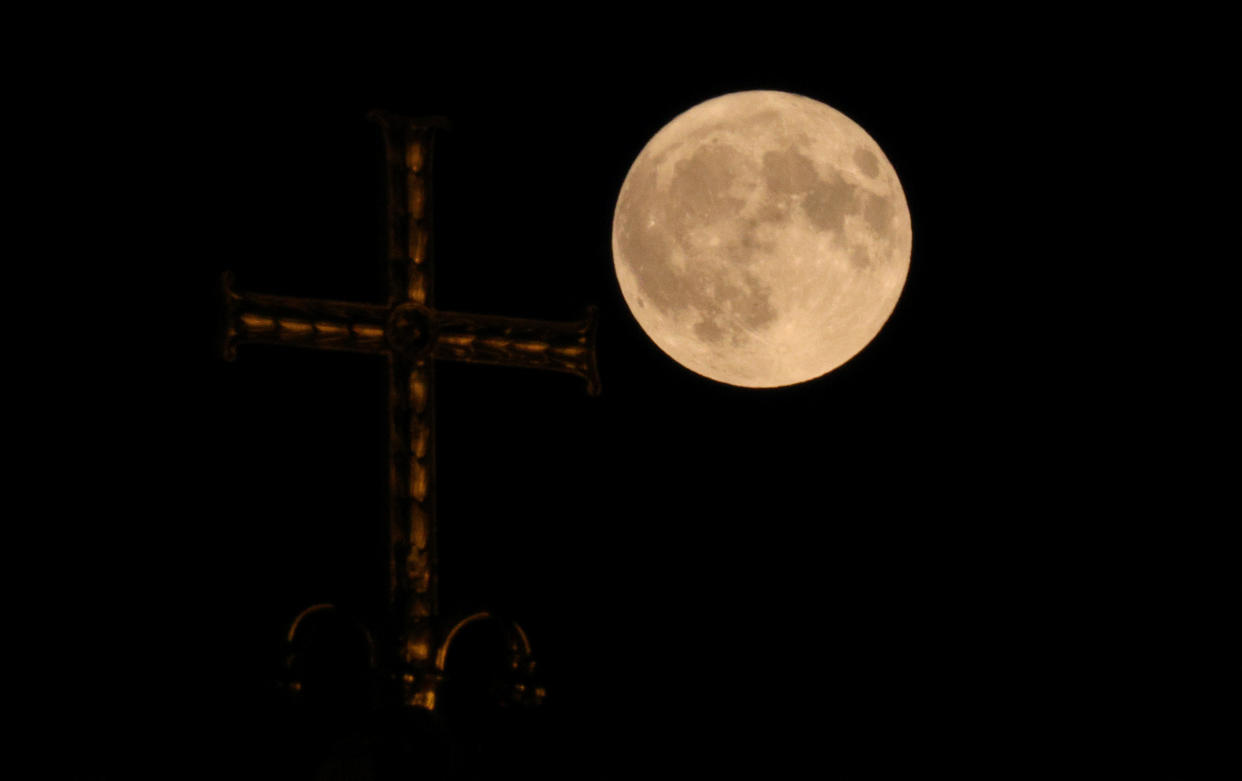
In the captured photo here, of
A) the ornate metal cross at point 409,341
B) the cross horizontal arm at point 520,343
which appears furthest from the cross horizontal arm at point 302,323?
the cross horizontal arm at point 520,343

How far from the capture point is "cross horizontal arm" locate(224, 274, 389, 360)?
3.09 meters

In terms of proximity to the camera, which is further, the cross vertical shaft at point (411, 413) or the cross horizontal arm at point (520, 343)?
the cross horizontal arm at point (520, 343)

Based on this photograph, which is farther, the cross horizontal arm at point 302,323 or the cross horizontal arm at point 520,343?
the cross horizontal arm at point 520,343

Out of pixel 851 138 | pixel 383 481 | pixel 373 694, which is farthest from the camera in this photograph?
pixel 851 138

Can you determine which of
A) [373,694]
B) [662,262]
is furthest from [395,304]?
[373,694]

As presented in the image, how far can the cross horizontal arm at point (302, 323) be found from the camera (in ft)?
10.1

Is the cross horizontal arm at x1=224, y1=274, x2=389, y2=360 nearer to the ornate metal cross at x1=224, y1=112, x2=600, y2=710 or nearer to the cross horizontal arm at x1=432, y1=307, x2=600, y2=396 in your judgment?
the ornate metal cross at x1=224, y1=112, x2=600, y2=710

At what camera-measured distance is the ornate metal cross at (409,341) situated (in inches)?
120

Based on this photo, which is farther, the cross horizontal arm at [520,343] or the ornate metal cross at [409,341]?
the cross horizontal arm at [520,343]

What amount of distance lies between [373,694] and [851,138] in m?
1.44

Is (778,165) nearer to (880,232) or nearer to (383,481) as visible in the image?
(880,232)

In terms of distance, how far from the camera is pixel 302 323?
312 centimetres

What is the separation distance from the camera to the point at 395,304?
318 cm

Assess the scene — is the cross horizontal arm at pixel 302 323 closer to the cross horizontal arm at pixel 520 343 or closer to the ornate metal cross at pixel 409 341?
the ornate metal cross at pixel 409 341
